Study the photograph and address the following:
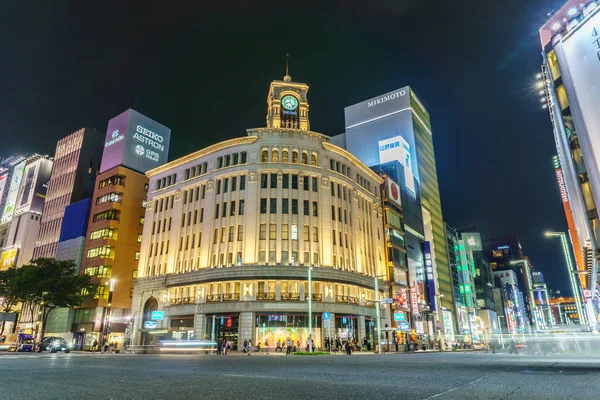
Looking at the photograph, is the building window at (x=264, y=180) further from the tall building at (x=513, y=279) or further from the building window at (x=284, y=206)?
the tall building at (x=513, y=279)

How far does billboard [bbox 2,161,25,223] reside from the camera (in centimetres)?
9419

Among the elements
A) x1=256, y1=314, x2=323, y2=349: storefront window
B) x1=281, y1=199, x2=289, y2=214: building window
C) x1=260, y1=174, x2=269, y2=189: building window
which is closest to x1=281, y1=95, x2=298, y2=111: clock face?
x1=260, y1=174, x2=269, y2=189: building window

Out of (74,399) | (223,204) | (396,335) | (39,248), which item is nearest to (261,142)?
(223,204)

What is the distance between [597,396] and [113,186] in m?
73.1

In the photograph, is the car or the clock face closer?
the car

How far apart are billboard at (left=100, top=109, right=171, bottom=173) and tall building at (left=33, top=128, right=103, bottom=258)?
10697 millimetres

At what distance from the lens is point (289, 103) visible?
6675cm

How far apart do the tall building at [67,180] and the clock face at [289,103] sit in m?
47.8

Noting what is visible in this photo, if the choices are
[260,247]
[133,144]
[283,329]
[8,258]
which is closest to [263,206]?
[260,247]

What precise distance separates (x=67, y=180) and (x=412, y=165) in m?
81.7

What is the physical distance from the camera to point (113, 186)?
67500mm

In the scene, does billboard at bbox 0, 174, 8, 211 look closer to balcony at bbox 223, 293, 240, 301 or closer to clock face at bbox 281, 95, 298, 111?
clock face at bbox 281, 95, 298, 111

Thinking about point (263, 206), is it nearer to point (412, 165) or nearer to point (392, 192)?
point (392, 192)

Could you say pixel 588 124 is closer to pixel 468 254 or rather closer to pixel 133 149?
pixel 133 149
